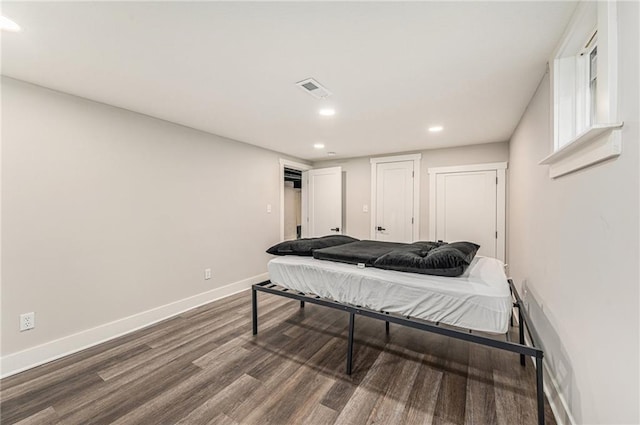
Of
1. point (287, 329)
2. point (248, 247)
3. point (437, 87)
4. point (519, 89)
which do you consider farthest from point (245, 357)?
point (519, 89)

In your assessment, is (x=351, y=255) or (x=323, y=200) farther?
(x=323, y=200)

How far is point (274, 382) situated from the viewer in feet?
6.33

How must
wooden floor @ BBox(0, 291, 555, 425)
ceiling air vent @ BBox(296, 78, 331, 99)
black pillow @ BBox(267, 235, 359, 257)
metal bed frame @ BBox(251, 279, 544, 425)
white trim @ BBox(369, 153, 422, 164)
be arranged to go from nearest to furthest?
metal bed frame @ BBox(251, 279, 544, 425)
wooden floor @ BBox(0, 291, 555, 425)
ceiling air vent @ BBox(296, 78, 331, 99)
black pillow @ BBox(267, 235, 359, 257)
white trim @ BBox(369, 153, 422, 164)

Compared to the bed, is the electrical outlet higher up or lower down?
lower down

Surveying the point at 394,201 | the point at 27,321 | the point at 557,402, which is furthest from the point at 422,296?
the point at 27,321

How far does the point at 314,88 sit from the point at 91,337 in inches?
121

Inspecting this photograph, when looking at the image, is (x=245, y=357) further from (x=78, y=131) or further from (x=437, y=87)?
(x=437, y=87)

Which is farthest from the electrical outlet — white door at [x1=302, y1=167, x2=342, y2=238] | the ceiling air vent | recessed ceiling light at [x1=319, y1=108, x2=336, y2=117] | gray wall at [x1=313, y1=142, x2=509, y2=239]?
gray wall at [x1=313, y1=142, x2=509, y2=239]

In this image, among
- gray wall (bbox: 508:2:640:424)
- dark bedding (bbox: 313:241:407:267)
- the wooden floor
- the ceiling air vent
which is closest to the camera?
gray wall (bbox: 508:2:640:424)

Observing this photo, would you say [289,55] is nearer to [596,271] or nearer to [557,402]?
[596,271]

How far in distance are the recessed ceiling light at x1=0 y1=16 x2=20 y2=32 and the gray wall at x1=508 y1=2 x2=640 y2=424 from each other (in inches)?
111

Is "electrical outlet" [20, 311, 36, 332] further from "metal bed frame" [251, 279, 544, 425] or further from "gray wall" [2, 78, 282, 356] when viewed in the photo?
"metal bed frame" [251, 279, 544, 425]

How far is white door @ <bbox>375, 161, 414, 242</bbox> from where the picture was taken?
4.58m

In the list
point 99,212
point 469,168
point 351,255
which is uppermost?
point 469,168
